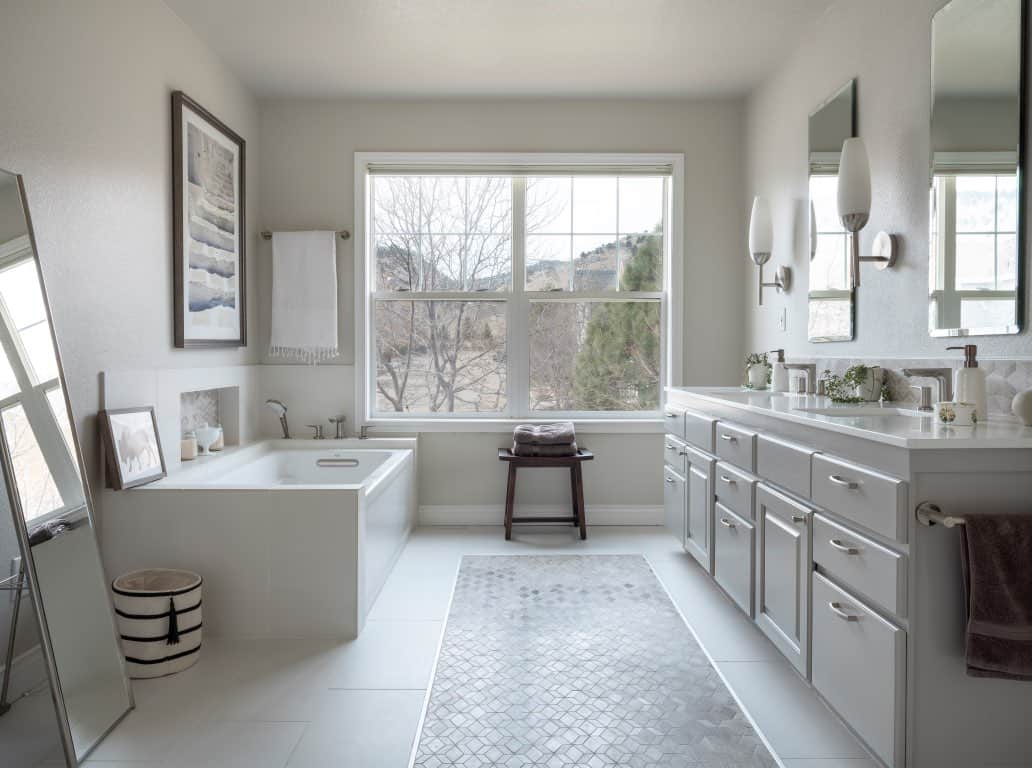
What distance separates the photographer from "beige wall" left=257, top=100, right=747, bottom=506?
4230 mm

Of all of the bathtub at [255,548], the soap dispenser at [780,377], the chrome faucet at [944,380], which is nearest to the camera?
the chrome faucet at [944,380]

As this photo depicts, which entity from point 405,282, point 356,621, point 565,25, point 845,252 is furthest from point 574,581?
point 565,25

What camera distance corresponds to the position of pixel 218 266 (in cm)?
362

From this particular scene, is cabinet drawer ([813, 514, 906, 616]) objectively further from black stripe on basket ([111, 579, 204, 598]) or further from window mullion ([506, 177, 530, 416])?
window mullion ([506, 177, 530, 416])

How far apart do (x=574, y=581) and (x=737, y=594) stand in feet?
2.70

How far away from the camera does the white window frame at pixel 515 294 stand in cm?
423

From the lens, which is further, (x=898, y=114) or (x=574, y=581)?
(x=574, y=581)

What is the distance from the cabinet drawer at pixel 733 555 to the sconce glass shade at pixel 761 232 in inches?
55.7

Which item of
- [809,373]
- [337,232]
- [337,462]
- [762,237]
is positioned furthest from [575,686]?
[337,232]

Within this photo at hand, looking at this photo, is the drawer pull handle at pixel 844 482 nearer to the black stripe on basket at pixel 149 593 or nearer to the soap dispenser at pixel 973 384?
the soap dispenser at pixel 973 384

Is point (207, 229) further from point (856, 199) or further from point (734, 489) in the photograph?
point (856, 199)

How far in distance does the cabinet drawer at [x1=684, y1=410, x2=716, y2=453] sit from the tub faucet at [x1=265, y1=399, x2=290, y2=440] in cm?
231

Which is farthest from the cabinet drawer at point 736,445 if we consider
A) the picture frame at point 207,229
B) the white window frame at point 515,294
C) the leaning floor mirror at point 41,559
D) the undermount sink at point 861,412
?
the picture frame at point 207,229

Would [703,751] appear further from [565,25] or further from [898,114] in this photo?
[565,25]
